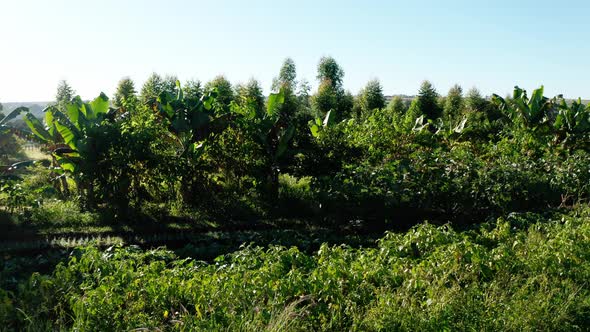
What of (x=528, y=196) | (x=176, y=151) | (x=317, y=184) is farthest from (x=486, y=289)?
(x=176, y=151)

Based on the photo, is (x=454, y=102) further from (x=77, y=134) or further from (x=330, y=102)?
(x=77, y=134)

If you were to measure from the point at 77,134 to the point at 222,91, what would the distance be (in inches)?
242

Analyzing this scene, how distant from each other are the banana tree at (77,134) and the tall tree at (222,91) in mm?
2181

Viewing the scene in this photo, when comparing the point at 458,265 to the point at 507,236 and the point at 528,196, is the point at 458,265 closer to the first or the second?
the point at 507,236

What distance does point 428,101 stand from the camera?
22.3 metres

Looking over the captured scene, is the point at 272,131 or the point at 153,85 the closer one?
the point at 272,131

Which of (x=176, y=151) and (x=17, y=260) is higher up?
(x=176, y=151)

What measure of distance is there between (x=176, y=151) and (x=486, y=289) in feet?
21.3

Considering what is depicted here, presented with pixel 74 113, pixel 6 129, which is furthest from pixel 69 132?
pixel 6 129

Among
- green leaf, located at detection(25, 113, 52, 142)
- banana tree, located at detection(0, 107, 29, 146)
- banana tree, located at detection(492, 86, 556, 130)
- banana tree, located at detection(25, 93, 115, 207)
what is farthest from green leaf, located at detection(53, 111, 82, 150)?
banana tree, located at detection(492, 86, 556, 130)

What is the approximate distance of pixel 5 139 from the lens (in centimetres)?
974

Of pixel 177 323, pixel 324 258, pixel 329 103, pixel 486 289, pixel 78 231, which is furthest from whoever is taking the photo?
pixel 329 103

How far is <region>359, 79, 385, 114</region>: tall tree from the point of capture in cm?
2275

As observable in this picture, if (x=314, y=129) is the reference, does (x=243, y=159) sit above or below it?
below
